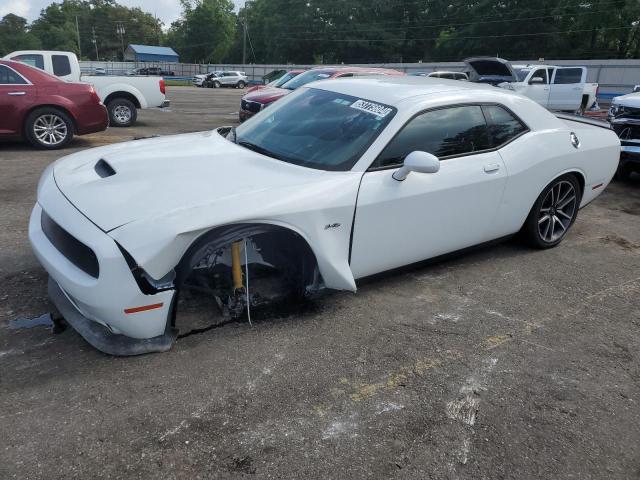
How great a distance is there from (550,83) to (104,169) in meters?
15.6

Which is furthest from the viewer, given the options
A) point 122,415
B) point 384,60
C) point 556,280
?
point 384,60

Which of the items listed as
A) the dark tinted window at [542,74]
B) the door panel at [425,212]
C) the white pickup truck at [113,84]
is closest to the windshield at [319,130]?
the door panel at [425,212]

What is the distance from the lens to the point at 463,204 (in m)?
3.68

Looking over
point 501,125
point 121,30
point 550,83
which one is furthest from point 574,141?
point 121,30

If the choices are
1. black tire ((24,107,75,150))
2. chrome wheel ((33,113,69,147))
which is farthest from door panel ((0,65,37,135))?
chrome wheel ((33,113,69,147))

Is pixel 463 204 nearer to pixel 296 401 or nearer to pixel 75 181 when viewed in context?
pixel 296 401

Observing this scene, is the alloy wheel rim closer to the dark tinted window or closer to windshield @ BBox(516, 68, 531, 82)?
windshield @ BBox(516, 68, 531, 82)

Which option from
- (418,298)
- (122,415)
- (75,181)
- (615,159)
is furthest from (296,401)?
(615,159)

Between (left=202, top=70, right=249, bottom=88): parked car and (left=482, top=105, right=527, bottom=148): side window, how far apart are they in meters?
41.0

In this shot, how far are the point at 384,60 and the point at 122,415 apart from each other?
70615 millimetres

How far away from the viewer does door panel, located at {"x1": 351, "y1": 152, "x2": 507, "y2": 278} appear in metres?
3.23

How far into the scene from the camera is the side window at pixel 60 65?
1095cm

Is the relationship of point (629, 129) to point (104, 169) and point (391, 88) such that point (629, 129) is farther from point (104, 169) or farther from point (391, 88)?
point (104, 169)

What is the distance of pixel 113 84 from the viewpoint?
11.2 meters
